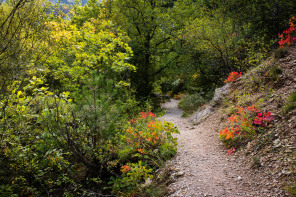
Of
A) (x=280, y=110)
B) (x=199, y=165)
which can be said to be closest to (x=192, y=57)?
(x=280, y=110)

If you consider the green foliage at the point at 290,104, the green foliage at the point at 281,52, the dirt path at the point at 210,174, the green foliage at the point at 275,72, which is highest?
the green foliage at the point at 281,52

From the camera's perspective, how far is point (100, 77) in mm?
3826

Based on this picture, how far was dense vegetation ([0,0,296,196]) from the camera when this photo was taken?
10.2 feet

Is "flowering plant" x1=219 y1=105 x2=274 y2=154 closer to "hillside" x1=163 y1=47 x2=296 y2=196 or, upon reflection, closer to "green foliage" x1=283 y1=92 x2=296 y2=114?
"hillside" x1=163 y1=47 x2=296 y2=196

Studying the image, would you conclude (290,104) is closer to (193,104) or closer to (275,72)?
(275,72)

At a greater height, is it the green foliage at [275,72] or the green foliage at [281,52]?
the green foliage at [281,52]

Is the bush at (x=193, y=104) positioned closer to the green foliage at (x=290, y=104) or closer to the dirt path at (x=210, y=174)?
the dirt path at (x=210, y=174)

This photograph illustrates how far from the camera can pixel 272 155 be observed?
3.16 meters

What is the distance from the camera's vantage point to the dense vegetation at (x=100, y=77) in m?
3.12

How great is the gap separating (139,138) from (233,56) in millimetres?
7069

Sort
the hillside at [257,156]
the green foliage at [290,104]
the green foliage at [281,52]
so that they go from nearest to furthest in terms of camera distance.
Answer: the hillside at [257,156]
the green foliage at [290,104]
the green foliage at [281,52]

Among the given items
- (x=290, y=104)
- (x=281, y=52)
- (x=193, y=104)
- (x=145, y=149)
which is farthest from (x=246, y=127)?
(x=193, y=104)

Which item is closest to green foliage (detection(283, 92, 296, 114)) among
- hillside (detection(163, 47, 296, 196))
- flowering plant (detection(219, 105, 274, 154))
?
hillside (detection(163, 47, 296, 196))

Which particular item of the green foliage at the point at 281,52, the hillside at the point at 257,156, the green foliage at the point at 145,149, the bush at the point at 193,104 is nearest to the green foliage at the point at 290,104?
the hillside at the point at 257,156
